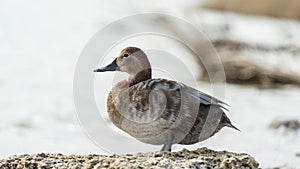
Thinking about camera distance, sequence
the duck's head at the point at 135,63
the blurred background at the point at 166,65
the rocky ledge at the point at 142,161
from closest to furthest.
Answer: the rocky ledge at the point at 142,161 → the duck's head at the point at 135,63 → the blurred background at the point at 166,65

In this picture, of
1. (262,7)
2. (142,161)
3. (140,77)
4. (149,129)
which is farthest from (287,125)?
(262,7)

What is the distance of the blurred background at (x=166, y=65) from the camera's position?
692 centimetres

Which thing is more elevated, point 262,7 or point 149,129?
point 262,7

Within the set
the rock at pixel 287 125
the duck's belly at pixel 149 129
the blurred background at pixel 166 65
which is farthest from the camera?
the rock at pixel 287 125

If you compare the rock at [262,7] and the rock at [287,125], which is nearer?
the rock at [287,125]

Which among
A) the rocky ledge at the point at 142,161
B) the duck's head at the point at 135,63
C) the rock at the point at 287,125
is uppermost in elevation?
the rock at the point at 287,125

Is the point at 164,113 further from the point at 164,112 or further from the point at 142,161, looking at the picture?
the point at 142,161

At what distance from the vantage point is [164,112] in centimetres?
424

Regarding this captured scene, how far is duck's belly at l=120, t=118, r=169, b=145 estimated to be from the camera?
4.21 m

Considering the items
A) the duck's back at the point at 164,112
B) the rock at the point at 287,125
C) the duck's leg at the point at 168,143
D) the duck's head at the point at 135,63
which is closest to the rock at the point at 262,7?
the rock at the point at 287,125

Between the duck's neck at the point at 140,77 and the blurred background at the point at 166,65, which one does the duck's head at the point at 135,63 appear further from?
Result: the blurred background at the point at 166,65

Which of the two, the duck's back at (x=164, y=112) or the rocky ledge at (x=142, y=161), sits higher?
the duck's back at (x=164, y=112)

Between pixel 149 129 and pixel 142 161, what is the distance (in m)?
0.39

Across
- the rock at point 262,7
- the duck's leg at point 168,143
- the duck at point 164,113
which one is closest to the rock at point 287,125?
the duck at point 164,113
